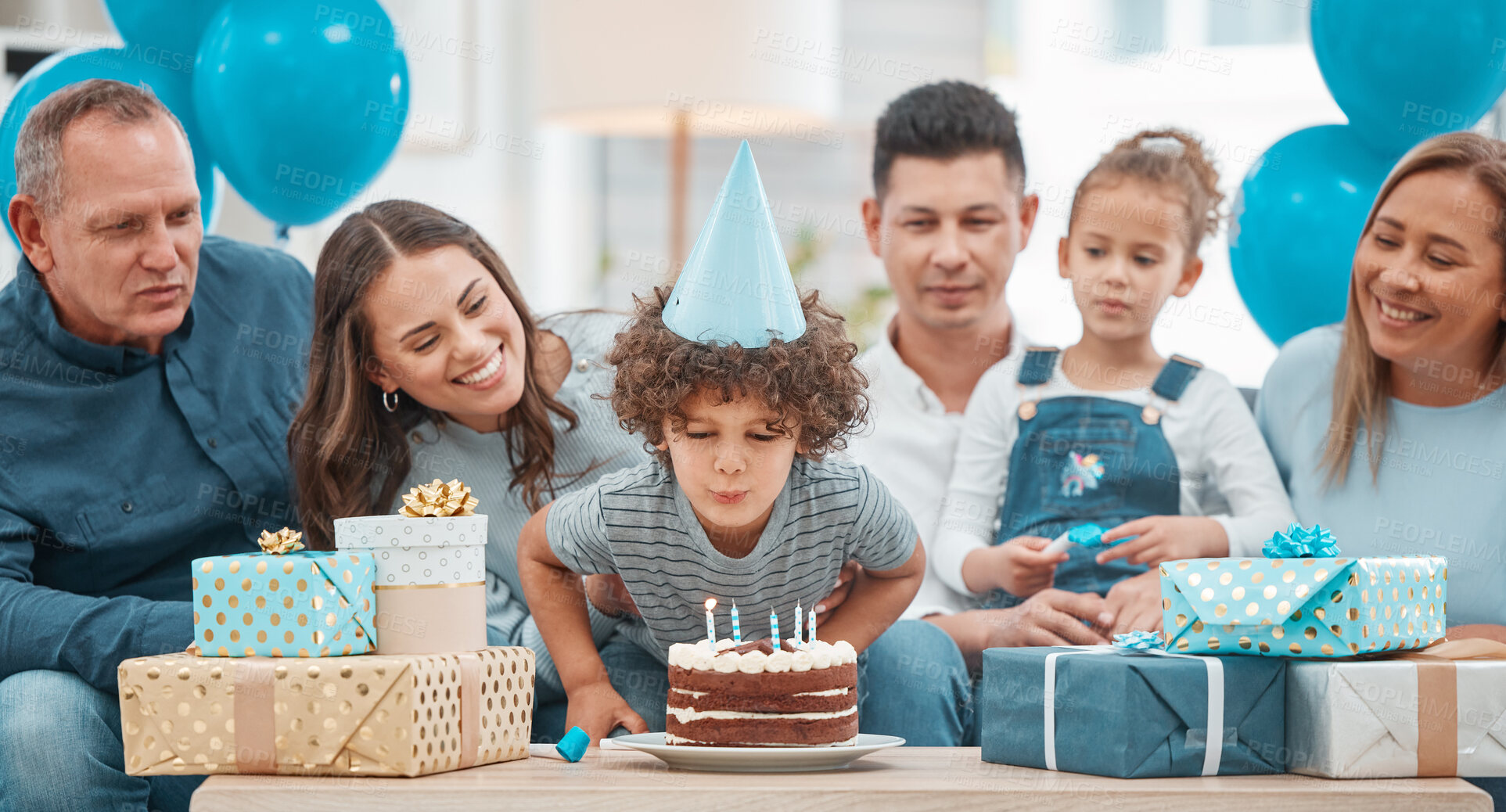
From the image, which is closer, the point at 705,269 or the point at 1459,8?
the point at 705,269

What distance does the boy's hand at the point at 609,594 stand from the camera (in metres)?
1.89

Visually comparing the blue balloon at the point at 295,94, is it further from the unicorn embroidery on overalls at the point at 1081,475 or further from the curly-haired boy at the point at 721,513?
the unicorn embroidery on overalls at the point at 1081,475

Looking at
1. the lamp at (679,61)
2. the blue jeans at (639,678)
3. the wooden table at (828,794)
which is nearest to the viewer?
the wooden table at (828,794)

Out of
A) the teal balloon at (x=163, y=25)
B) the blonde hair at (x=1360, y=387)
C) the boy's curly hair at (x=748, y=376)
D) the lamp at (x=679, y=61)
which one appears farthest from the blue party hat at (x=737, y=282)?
the lamp at (x=679, y=61)

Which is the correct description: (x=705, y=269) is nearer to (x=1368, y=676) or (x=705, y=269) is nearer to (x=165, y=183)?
(x=1368, y=676)

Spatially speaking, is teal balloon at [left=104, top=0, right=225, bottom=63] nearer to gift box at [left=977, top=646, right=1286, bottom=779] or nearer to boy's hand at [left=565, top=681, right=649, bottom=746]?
boy's hand at [left=565, top=681, right=649, bottom=746]

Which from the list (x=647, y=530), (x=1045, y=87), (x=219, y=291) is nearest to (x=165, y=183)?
(x=219, y=291)

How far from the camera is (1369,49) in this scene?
2275 millimetres

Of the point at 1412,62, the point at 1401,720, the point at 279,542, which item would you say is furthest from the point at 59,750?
the point at 1412,62

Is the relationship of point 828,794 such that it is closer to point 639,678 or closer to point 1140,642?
point 1140,642

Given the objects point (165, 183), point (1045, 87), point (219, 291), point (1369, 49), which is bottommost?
point (219, 291)

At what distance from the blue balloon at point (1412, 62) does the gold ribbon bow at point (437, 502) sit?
6.04ft

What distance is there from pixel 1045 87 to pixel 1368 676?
451cm

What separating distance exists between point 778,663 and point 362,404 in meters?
0.98
